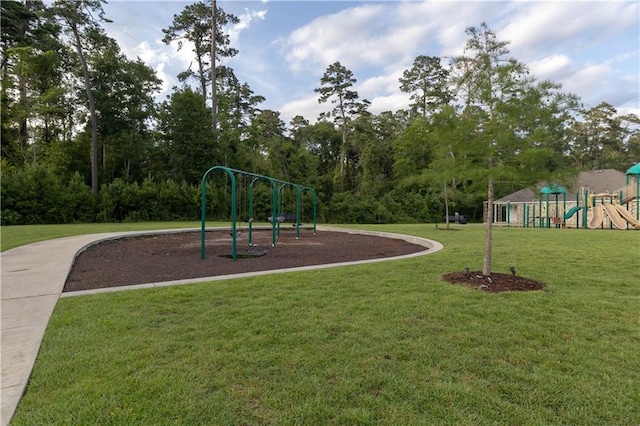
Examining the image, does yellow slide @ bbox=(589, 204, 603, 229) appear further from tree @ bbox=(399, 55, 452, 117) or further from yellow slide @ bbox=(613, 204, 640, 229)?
tree @ bbox=(399, 55, 452, 117)

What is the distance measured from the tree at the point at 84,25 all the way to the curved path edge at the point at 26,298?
17.0 meters

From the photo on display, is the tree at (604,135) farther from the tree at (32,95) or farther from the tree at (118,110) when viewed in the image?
the tree at (32,95)

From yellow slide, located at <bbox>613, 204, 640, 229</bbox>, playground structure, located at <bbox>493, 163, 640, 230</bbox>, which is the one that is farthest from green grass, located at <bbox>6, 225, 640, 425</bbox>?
yellow slide, located at <bbox>613, 204, 640, 229</bbox>

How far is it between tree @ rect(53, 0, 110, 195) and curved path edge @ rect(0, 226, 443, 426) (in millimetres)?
17018


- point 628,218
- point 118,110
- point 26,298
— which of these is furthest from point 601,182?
point 118,110

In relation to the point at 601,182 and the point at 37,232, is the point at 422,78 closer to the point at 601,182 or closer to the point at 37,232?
the point at 601,182

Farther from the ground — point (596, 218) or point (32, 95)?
point (32, 95)

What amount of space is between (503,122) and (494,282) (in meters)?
2.17

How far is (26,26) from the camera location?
17484 millimetres

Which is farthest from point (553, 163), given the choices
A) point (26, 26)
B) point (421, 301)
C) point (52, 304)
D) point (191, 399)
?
point (26, 26)

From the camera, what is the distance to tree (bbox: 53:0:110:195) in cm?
2209

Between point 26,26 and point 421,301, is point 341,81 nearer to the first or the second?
point 26,26

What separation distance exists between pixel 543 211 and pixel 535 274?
20.5m

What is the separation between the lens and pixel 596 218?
1811 cm
